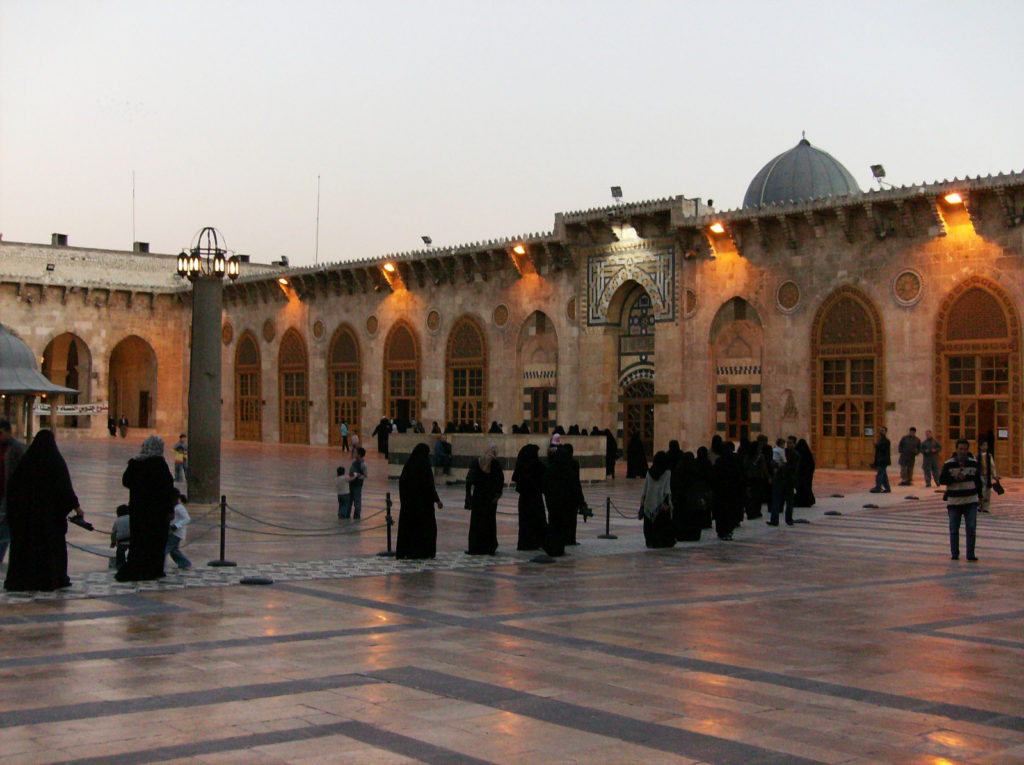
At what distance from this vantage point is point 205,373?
16359 millimetres

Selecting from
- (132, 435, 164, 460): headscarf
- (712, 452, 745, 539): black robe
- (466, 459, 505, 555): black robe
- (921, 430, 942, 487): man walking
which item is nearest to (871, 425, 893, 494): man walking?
(921, 430, 942, 487): man walking

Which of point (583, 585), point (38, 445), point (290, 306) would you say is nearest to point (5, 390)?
point (38, 445)

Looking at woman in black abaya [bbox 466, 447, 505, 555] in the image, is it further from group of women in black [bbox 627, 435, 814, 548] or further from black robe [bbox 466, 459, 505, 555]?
group of women in black [bbox 627, 435, 814, 548]

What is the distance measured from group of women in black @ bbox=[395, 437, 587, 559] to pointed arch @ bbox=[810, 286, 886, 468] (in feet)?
46.7

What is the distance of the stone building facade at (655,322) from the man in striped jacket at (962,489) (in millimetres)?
8585

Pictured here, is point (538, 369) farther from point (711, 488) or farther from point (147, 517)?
point (147, 517)

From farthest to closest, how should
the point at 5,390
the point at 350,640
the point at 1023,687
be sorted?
the point at 5,390 < the point at 350,640 < the point at 1023,687

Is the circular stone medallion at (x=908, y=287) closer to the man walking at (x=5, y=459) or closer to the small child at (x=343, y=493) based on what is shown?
the small child at (x=343, y=493)

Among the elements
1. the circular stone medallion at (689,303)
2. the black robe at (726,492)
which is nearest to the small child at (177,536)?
the black robe at (726,492)

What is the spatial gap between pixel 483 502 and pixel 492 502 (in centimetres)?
11

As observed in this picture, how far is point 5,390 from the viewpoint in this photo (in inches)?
756

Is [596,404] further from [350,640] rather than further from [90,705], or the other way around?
[90,705]

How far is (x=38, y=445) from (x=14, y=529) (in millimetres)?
639

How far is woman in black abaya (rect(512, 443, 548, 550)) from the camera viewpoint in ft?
39.9
